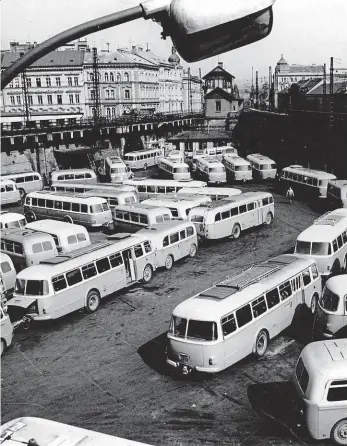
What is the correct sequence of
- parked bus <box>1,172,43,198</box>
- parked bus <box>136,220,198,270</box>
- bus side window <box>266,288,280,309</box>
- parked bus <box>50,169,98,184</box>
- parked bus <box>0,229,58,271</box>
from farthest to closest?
parked bus <box>50,169,98,184</box> < parked bus <box>1,172,43,198</box> < parked bus <box>136,220,198,270</box> < parked bus <box>0,229,58,271</box> < bus side window <box>266,288,280,309</box>

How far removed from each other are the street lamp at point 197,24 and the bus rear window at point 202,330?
9.67 meters

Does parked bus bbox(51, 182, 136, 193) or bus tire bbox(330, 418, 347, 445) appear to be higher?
parked bus bbox(51, 182, 136, 193)

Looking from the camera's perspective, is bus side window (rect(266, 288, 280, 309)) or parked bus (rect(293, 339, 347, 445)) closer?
parked bus (rect(293, 339, 347, 445))

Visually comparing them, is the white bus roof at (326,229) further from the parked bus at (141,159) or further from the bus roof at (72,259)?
the parked bus at (141,159)

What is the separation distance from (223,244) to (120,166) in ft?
67.8

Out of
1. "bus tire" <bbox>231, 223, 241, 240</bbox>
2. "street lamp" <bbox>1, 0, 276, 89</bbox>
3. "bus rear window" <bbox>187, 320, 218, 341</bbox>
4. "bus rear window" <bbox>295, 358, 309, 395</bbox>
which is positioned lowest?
"bus tire" <bbox>231, 223, 241, 240</bbox>

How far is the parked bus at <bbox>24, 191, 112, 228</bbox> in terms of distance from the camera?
27.2 metres

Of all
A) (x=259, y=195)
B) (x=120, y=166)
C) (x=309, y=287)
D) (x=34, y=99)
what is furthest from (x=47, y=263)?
(x=34, y=99)

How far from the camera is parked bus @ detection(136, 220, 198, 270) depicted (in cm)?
2055

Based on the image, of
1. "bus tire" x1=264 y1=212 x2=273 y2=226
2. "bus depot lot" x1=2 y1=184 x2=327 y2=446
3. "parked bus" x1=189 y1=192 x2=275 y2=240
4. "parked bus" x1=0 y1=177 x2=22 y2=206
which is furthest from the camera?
"parked bus" x1=0 y1=177 x2=22 y2=206

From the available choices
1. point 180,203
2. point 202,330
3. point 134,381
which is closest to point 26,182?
point 180,203

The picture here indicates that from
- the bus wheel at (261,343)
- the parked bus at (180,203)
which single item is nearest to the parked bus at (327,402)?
the bus wheel at (261,343)

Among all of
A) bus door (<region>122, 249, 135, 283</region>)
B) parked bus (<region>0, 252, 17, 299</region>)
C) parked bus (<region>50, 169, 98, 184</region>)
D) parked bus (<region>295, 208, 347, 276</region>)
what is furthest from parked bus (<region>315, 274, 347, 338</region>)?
parked bus (<region>50, 169, 98, 184</region>)

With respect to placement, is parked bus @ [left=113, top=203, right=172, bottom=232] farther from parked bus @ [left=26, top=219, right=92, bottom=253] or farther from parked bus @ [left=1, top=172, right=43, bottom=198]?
parked bus @ [left=1, top=172, right=43, bottom=198]
